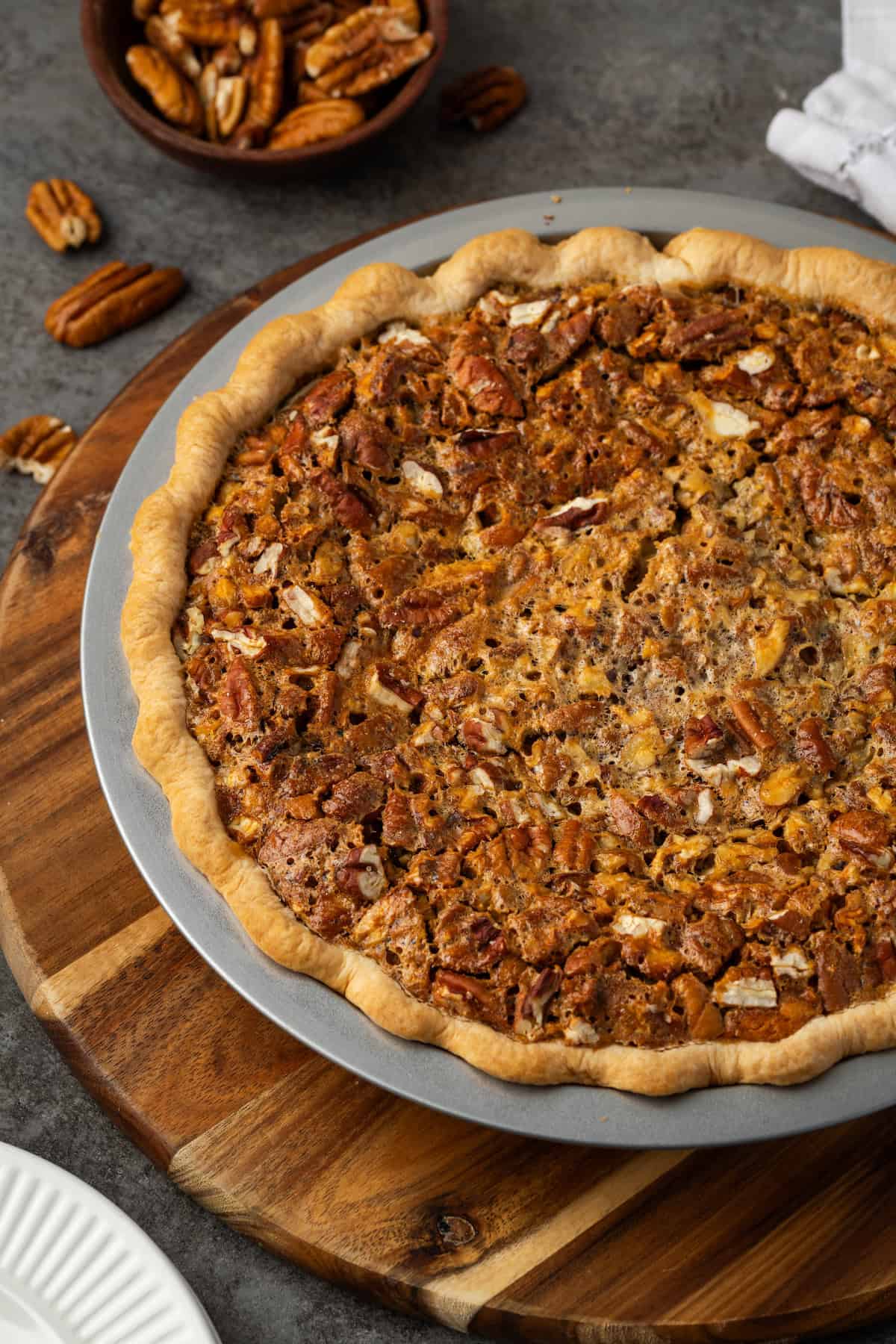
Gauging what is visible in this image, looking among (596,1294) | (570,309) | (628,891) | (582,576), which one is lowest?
(596,1294)

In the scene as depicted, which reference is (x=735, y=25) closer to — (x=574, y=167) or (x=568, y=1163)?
(x=574, y=167)

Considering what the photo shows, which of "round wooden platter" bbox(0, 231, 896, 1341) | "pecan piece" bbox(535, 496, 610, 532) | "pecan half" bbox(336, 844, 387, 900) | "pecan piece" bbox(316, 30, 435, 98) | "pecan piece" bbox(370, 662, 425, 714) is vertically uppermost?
"pecan piece" bbox(316, 30, 435, 98)

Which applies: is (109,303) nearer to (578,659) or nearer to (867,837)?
(578,659)

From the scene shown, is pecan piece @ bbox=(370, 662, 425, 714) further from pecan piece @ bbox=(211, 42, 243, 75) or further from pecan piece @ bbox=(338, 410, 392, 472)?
pecan piece @ bbox=(211, 42, 243, 75)

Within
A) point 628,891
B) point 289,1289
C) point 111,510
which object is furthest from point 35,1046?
point 628,891

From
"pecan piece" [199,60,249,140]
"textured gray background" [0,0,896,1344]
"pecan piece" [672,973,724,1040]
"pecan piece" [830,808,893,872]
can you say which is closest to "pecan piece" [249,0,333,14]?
"pecan piece" [199,60,249,140]

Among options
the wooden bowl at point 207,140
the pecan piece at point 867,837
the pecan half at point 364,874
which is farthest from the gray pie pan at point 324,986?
the wooden bowl at point 207,140
